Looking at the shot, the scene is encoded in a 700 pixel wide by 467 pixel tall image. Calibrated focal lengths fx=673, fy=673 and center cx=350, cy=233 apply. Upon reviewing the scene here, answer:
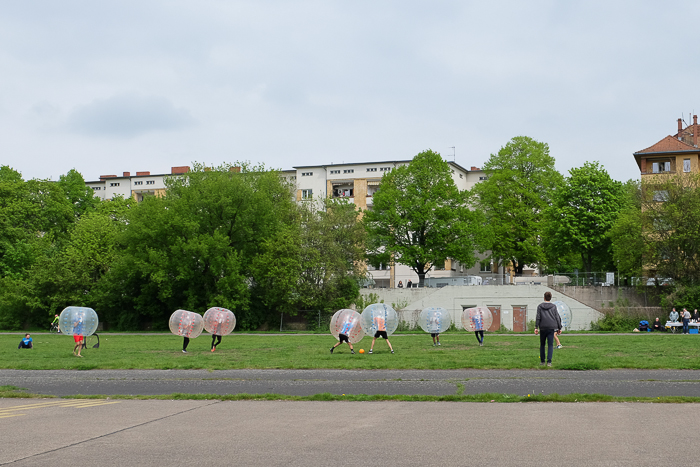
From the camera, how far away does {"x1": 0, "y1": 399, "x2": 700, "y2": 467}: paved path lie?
7.32 metres

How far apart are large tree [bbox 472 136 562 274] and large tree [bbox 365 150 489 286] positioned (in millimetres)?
3692

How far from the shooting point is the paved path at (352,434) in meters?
7.32

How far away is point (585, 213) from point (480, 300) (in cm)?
1455

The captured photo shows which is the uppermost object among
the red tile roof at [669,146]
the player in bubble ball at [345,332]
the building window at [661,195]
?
the red tile roof at [669,146]

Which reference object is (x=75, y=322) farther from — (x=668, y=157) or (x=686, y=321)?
(x=668, y=157)

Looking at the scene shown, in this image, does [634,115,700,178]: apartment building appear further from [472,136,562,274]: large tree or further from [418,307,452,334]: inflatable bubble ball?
[418,307,452,334]: inflatable bubble ball

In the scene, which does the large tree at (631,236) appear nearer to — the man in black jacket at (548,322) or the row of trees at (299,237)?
the row of trees at (299,237)

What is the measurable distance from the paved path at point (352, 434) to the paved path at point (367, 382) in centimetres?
206

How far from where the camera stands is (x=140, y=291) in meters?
63.5

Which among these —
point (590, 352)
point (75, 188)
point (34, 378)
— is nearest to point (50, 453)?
point (34, 378)

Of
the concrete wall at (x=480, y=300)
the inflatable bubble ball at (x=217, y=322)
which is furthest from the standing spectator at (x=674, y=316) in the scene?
the inflatable bubble ball at (x=217, y=322)

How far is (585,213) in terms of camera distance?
6378cm

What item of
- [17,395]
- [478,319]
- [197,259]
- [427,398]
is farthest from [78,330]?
[197,259]

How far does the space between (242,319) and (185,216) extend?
10.4 metres
